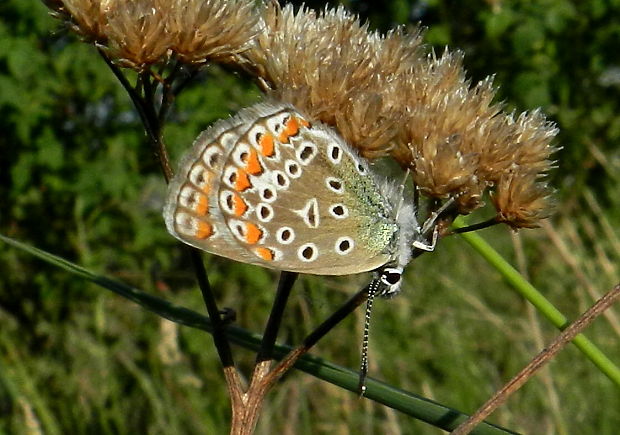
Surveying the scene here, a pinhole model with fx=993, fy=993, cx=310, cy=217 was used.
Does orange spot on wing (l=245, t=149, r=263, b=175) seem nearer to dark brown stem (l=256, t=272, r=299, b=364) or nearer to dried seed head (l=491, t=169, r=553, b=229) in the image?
dark brown stem (l=256, t=272, r=299, b=364)

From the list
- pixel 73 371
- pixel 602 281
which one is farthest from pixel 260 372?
pixel 602 281

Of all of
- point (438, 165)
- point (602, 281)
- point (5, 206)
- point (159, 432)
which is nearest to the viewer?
point (438, 165)

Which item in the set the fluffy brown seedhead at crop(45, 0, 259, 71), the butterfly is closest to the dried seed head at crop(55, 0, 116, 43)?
the fluffy brown seedhead at crop(45, 0, 259, 71)

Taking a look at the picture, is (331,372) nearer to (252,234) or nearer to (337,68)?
(252,234)

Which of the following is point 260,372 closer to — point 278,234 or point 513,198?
point 278,234

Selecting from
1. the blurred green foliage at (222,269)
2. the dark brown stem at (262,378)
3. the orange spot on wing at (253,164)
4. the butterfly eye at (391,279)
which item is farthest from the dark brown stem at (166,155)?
the blurred green foliage at (222,269)

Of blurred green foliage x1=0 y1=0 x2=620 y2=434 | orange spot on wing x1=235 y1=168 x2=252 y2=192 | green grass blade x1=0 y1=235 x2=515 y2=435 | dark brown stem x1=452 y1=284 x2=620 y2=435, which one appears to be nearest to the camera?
dark brown stem x1=452 y1=284 x2=620 y2=435
